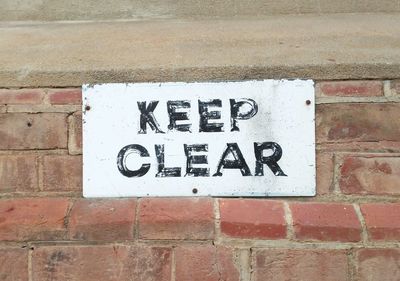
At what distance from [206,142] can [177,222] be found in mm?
272

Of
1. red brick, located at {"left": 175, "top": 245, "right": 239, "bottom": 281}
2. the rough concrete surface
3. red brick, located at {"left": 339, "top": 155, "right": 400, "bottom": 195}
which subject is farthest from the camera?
the rough concrete surface

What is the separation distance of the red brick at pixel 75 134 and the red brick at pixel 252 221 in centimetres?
51

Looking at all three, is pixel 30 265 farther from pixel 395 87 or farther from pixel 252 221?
pixel 395 87

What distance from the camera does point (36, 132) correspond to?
1.79 m

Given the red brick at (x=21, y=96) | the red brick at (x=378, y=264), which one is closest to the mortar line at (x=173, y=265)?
the red brick at (x=378, y=264)

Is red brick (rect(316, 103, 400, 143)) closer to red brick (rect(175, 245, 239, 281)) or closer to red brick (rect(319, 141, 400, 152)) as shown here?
red brick (rect(319, 141, 400, 152))

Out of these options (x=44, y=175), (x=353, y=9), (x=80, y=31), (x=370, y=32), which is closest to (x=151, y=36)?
(x=80, y=31)

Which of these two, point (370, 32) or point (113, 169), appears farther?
point (370, 32)

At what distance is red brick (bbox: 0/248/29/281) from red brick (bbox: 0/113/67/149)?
34 cm

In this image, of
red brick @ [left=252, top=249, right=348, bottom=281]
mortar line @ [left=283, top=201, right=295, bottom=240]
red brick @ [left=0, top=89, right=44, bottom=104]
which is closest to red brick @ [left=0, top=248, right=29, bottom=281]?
red brick @ [left=0, top=89, right=44, bottom=104]

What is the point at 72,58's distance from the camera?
1.88 m

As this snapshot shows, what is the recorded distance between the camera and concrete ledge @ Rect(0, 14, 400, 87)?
1770 mm

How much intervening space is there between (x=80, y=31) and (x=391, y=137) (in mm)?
1287

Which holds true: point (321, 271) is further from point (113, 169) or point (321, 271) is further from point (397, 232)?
point (113, 169)
